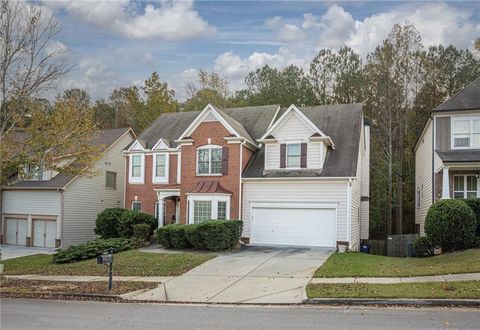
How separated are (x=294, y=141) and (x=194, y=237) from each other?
7.01 metres

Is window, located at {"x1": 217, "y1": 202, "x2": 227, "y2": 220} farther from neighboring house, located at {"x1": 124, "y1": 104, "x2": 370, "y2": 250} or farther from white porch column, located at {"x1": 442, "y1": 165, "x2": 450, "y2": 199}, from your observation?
white porch column, located at {"x1": 442, "y1": 165, "x2": 450, "y2": 199}

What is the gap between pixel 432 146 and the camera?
2372 cm

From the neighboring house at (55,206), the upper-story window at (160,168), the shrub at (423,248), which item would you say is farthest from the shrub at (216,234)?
the neighboring house at (55,206)

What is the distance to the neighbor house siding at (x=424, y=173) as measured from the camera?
82.5 feet

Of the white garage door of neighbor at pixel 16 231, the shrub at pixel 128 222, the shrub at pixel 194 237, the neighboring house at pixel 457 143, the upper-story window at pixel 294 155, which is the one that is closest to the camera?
the shrub at pixel 194 237

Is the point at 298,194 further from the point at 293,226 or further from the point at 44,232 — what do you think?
the point at 44,232

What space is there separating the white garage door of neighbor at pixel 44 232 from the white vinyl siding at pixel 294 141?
14.8 m

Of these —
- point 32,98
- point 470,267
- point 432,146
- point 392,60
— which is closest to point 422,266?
point 470,267

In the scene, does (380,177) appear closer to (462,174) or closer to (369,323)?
(462,174)

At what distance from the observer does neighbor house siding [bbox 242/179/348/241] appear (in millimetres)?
22312

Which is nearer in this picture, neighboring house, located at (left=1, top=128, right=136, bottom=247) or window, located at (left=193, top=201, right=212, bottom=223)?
window, located at (left=193, top=201, right=212, bottom=223)

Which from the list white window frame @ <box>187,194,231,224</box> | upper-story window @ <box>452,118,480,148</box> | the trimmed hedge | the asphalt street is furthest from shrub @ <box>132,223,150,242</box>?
upper-story window @ <box>452,118,480,148</box>

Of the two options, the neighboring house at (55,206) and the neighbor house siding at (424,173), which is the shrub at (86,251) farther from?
the neighbor house siding at (424,173)

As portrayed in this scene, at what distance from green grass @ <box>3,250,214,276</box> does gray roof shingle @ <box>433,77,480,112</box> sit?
1339 centimetres
